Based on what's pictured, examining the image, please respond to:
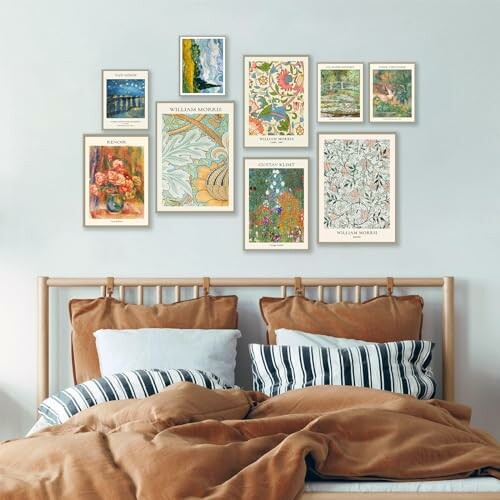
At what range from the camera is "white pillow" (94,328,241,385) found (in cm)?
338

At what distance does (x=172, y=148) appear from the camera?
3742 mm

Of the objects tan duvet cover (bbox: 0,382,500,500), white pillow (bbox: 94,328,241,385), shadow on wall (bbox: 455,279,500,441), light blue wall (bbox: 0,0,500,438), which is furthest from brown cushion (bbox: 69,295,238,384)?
shadow on wall (bbox: 455,279,500,441)

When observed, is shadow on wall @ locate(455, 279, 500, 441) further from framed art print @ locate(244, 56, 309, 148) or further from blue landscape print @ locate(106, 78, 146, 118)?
blue landscape print @ locate(106, 78, 146, 118)

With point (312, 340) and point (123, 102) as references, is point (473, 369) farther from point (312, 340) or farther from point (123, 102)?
point (123, 102)

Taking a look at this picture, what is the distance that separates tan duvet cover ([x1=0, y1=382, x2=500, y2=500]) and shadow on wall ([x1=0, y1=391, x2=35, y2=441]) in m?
1.14

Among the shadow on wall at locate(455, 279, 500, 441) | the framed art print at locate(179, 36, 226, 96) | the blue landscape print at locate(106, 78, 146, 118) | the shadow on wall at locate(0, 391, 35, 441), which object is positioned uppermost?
the framed art print at locate(179, 36, 226, 96)

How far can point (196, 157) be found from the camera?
3.74 meters

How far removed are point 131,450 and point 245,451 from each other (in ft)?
0.94

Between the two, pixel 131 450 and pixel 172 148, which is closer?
pixel 131 450

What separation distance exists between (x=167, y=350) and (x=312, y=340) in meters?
0.58

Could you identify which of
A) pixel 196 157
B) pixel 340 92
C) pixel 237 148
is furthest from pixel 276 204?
pixel 340 92

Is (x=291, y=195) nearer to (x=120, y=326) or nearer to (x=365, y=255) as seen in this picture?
(x=365, y=255)

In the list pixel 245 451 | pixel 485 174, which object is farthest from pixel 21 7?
pixel 245 451

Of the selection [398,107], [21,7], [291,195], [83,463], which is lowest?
[83,463]
